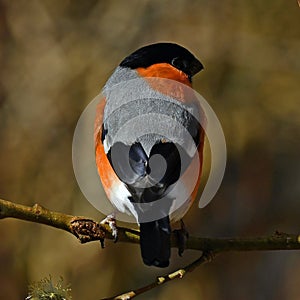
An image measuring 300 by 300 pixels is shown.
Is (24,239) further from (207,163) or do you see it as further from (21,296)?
(207,163)

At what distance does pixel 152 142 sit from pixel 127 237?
1.24ft

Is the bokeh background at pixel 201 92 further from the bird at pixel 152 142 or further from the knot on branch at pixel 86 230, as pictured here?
the knot on branch at pixel 86 230

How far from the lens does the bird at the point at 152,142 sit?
2551mm

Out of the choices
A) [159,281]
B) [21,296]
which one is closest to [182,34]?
[21,296]

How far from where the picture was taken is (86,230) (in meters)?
2.22

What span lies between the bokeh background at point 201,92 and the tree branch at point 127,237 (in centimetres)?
190

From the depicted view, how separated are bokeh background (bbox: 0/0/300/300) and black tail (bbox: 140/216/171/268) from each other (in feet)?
6.71

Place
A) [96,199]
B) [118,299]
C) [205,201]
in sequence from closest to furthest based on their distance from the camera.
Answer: [118,299] < [96,199] < [205,201]

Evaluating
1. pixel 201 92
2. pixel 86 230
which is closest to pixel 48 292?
pixel 86 230

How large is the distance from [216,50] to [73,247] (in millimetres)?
1545

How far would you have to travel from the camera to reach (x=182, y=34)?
15.9 feet

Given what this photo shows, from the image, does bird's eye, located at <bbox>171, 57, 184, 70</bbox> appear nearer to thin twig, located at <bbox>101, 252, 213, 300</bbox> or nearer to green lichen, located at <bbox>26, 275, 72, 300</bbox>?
thin twig, located at <bbox>101, 252, 213, 300</bbox>

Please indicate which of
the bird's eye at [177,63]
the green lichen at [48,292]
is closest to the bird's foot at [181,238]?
the green lichen at [48,292]

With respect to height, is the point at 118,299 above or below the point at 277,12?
below
